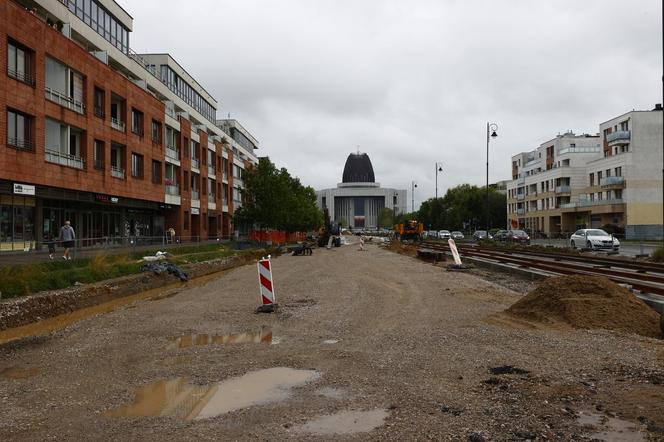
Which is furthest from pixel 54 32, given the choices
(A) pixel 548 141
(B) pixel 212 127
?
(A) pixel 548 141

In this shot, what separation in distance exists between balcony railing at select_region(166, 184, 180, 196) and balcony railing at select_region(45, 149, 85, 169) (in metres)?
14.9

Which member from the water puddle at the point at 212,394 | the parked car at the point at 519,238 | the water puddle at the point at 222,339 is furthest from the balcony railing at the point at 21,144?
the parked car at the point at 519,238

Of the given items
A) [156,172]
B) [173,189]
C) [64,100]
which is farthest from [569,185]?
[64,100]

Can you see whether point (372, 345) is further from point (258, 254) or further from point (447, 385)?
point (258, 254)

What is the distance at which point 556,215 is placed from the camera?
3209 inches

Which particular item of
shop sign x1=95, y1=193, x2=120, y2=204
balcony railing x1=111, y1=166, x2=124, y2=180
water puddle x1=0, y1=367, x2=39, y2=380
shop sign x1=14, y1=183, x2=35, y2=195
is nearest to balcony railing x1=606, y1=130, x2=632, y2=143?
water puddle x1=0, y1=367, x2=39, y2=380

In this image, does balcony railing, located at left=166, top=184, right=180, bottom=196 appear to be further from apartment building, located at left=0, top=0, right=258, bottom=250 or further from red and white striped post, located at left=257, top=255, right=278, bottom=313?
red and white striped post, located at left=257, top=255, right=278, bottom=313

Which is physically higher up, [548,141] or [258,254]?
[548,141]

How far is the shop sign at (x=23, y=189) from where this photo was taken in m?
25.3

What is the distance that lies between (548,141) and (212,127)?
56.3 m

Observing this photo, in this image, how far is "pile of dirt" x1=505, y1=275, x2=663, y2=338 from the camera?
9.38 meters

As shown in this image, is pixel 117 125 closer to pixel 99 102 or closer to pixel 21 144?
pixel 99 102

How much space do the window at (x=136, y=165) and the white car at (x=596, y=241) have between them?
106 ft

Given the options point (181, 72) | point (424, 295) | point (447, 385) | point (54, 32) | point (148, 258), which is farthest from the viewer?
point (181, 72)
